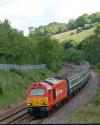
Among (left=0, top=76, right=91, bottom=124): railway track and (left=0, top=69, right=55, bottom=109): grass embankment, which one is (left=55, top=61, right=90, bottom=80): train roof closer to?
(left=0, top=69, right=55, bottom=109): grass embankment

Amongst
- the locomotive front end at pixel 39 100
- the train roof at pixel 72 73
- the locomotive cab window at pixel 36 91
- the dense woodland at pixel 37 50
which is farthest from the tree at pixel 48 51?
the locomotive front end at pixel 39 100

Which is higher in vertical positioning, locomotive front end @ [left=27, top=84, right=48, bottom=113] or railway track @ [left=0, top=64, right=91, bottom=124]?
locomotive front end @ [left=27, top=84, right=48, bottom=113]

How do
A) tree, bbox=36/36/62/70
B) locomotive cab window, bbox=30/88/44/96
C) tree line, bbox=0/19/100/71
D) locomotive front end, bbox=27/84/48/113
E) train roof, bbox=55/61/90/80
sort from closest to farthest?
locomotive front end, bbox=27/84/48/113 → locomotive cab window, bbox=30/88/44/96 → train roof, bbox=55/61/90/80 → tree line, bbox=0/19/100/71 → tree, bbox=36/36/62/70

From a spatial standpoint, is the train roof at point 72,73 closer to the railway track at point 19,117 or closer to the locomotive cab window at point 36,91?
the railway track at point 19,117

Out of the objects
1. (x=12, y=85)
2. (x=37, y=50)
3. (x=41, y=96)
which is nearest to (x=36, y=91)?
(x=41, y=96)

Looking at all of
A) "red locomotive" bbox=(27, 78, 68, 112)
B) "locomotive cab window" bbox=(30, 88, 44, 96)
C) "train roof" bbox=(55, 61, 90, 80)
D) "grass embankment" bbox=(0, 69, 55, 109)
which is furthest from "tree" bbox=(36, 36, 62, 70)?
"locomotive cab window" bbox=(30, 88, 44, 96)

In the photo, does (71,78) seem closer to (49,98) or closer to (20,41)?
(49,98)

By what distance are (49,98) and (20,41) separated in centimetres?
4162

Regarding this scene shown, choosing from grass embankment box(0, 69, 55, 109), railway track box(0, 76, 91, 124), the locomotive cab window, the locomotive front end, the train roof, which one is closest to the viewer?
railway track box(0, 76, 91, 124)

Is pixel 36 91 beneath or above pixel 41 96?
above

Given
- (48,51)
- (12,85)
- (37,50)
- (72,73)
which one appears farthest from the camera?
(48,51)

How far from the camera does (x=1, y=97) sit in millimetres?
47344

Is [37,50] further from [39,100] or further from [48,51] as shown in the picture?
[39,100]

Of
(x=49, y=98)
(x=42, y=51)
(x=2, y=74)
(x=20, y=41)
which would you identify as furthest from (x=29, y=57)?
(x=49, y=98)
